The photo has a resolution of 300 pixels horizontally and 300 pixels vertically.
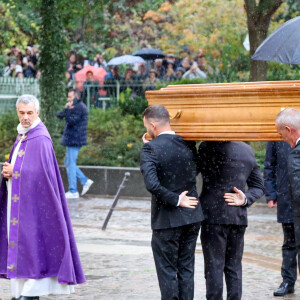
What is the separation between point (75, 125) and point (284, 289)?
8856 mm

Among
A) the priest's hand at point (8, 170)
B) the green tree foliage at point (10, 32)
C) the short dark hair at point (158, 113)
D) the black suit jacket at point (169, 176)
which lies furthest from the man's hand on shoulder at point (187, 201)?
the green tree foliage at point (10, 32)

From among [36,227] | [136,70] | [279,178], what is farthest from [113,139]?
[36,227]

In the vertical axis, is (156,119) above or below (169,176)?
above

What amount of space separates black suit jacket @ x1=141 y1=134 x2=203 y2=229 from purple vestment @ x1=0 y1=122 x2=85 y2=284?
3.63 ft

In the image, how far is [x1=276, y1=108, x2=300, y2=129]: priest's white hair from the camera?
603 cm

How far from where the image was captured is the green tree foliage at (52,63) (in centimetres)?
1988

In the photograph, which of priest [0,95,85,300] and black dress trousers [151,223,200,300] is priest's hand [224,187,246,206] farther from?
priest [0,95,85,300]

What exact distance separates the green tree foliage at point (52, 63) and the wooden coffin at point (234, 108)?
1334 cm

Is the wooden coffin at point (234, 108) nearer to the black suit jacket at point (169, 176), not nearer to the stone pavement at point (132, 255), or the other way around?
the black suit jacket at point (169, 176)

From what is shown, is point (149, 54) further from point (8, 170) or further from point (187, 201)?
point (187, 201)

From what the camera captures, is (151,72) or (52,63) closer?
(52,63)

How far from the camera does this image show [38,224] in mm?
7770

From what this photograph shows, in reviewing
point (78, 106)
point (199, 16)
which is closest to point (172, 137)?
point (78, 106)

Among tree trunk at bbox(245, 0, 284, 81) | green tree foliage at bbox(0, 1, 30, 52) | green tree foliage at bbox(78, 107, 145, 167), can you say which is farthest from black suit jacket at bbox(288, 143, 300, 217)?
green tree foliage at bbox(0, 1, 30, 52)
